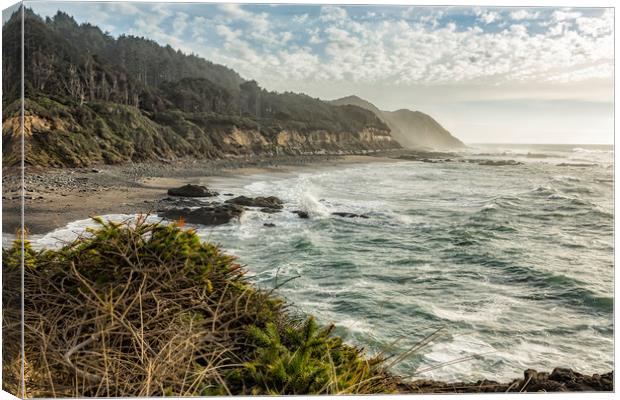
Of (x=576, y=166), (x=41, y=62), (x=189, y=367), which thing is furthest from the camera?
(x=576, y=166)

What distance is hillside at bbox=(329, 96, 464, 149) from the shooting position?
4.34m

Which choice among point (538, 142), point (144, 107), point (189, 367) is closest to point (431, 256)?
point (538, 142)

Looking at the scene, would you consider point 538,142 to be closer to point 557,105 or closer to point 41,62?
point 557,105

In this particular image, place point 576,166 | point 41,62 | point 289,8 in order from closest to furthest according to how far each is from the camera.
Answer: point 41,62 < point 289,8 < point 576,166

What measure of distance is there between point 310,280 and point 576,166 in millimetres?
2149

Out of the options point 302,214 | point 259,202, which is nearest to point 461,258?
point 302,214

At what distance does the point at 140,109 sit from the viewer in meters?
4.17

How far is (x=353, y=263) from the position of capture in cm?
405

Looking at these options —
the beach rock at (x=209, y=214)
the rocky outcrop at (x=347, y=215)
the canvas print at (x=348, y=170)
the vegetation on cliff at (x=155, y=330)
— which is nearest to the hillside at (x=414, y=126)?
the canvas print at (x=348, y=170)

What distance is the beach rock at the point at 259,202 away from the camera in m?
4.10

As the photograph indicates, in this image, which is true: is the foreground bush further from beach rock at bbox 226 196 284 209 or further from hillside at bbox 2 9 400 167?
hillside at bbox 2 9 400 167

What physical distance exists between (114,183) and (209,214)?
0.70 meters

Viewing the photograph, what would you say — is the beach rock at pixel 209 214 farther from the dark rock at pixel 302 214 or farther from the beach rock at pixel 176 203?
the dark rock at pixel 302 214

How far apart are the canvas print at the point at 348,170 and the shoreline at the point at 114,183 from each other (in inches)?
0.5
